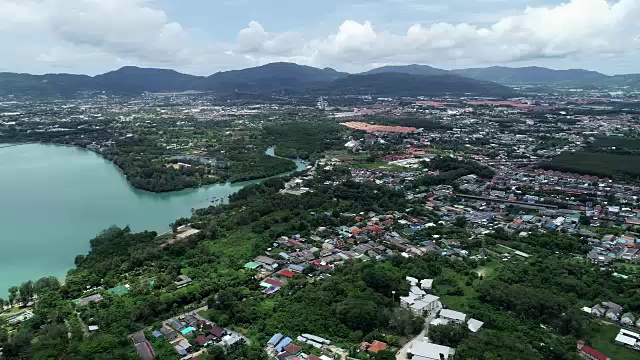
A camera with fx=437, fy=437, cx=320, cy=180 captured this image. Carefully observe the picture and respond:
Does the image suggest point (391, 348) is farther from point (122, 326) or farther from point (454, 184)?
point (454, 184)

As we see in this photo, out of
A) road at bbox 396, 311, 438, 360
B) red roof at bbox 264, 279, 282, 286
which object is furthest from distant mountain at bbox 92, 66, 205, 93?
road at bbox 396, 311, 438, 360

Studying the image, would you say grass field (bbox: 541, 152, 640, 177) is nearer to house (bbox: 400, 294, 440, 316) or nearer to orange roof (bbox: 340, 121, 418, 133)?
orange roof (bbox: 340, 121, 418, 133)

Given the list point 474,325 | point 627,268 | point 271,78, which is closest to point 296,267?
point 474,325

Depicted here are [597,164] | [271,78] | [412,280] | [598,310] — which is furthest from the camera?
[271,78]


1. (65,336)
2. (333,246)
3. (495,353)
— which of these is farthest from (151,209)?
(495,353)


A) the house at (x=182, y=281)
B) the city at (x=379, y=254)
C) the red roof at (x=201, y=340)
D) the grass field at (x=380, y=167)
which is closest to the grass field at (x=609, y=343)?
the city at (x=379, y=254)

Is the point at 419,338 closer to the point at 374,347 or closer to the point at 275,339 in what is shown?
the point at 374,347
